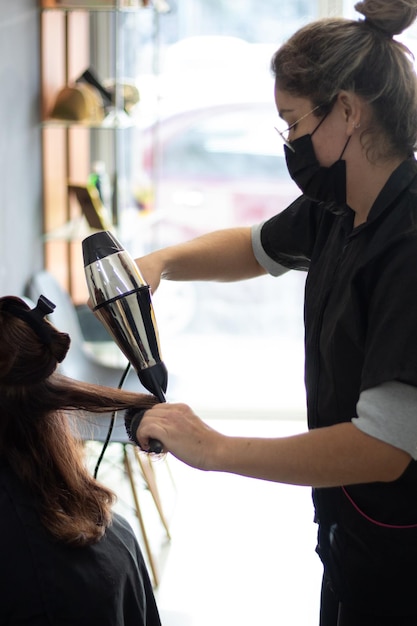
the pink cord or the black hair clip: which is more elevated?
the black hair clip

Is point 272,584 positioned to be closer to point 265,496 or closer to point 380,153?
point 265,496

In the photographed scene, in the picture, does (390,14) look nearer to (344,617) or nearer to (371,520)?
(371,520)

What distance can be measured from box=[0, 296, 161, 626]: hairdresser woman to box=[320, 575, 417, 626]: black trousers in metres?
0.33

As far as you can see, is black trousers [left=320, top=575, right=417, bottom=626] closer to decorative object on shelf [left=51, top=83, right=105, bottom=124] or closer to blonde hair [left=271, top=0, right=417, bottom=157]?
blonde hair [left=271, top=0, right=417, bottom=157]

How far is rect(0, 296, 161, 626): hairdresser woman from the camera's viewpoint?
1.17 metres

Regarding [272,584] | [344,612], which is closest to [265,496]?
[272,584]

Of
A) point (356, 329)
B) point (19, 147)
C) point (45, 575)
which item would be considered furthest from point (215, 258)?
point (19, 147)

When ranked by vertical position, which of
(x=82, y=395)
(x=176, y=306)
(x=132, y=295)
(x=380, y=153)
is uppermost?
(x=380, y=153)

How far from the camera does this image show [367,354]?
1157mm

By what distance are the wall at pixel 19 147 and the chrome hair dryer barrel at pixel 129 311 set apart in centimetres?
157

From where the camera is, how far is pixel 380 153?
1.26 m

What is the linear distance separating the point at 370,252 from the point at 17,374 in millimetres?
544

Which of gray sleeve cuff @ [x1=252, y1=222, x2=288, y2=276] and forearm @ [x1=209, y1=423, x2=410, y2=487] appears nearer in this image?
forearm @ [x1=209, y1=423, x2=410, y2=487]

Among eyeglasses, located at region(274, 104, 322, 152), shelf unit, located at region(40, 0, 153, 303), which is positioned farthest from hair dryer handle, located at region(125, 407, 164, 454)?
shelf unit, located at region(40, 0, 153, 303)
